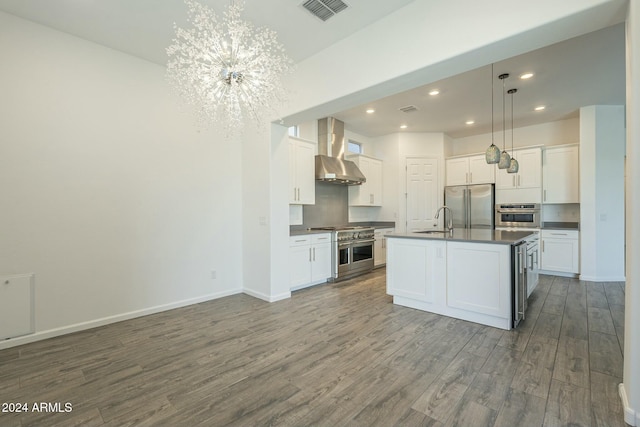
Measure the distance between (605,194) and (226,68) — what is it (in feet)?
21.4

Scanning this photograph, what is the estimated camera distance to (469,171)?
6.55m

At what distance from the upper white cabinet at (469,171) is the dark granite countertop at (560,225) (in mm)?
1361

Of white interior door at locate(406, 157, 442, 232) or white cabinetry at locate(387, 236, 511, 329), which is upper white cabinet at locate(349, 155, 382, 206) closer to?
white interior door at locate(406, 157, 442, 232)

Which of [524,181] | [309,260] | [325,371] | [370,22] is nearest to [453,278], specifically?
[325,371]

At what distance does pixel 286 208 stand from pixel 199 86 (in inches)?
89.5

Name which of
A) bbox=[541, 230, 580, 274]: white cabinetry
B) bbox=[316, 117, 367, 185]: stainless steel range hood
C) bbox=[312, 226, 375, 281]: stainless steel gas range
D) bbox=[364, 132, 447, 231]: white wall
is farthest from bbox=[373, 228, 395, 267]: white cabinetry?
bbox=[541, 230, 580, 274]: white cabinetry

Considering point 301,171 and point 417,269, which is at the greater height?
point 301,171

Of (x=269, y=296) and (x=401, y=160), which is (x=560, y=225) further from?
(x=269, y=296)

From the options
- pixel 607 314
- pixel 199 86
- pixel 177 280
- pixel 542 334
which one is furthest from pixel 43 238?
pixel 607 314

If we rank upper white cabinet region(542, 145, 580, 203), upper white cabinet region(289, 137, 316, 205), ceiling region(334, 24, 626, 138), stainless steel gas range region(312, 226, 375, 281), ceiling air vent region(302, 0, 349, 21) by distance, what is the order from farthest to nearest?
upper white cabinet region(542, 145, 580, 203) < stainless steel gas range region(312, 226, 375, 281) < upper white cabinet region(289, 137, 316, 205) < ceiling region(334, 24, 626, 138) < ceiling air vent region(302, 0, 349, 21)

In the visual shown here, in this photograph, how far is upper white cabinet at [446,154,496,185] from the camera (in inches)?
250

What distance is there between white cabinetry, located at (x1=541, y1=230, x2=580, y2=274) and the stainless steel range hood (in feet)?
12.5

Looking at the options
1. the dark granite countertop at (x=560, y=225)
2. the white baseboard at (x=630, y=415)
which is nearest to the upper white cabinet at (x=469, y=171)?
the dark granite countertop at (x=560, y=225)

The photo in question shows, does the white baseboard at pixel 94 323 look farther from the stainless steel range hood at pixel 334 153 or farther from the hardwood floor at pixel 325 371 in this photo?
the stainless steel range hood at pixel 334 153
